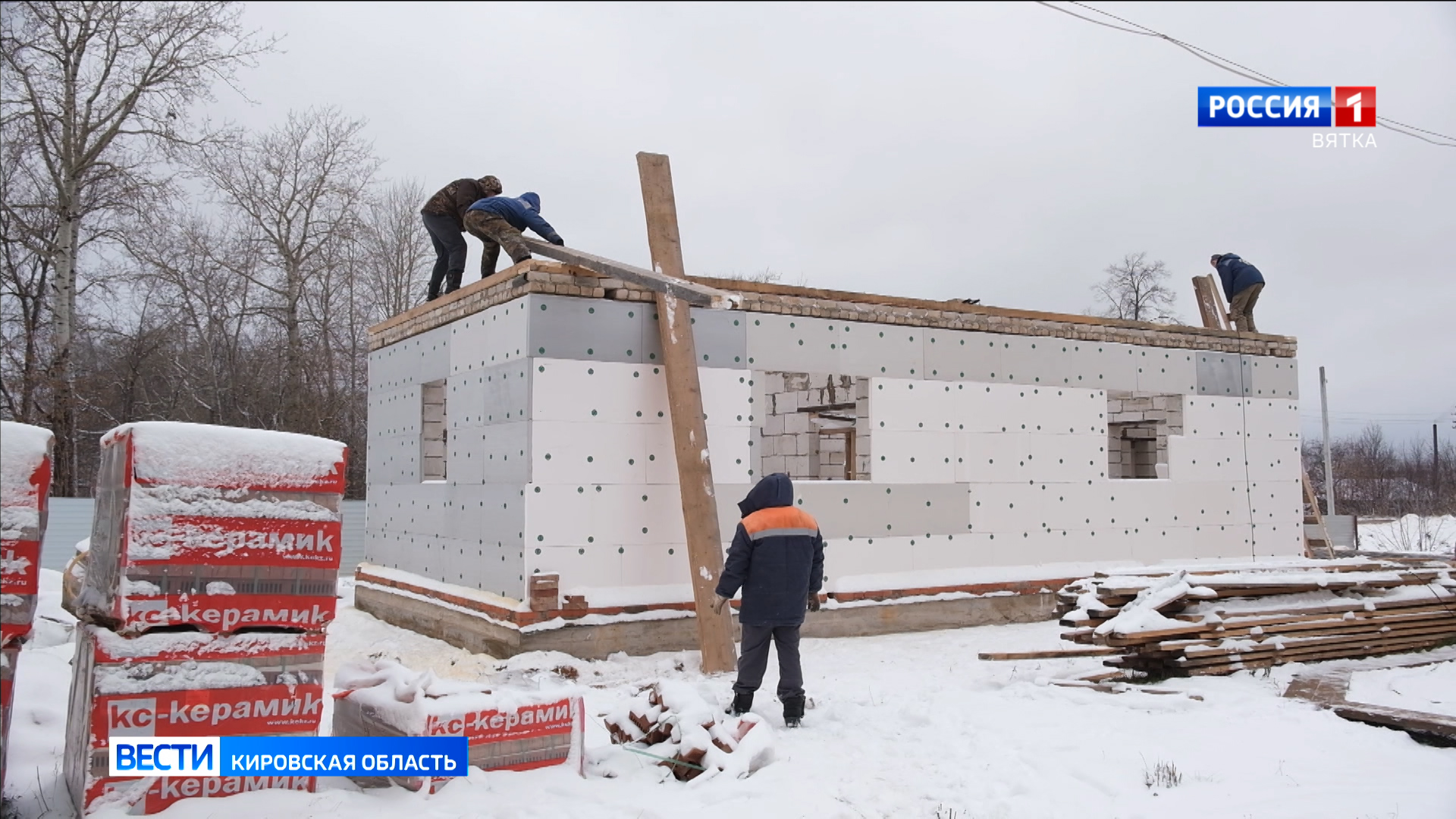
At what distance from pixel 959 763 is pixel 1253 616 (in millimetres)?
4129

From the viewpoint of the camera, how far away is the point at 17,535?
3887 mm

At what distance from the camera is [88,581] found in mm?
4637

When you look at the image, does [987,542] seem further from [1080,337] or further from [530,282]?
[530,282]

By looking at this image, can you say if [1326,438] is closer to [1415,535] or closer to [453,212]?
[1415,535]

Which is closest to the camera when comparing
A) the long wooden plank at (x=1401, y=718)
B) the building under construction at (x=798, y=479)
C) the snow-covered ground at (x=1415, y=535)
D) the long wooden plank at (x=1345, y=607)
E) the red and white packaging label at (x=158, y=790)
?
the red and white packaging label at (x=158, y=790)

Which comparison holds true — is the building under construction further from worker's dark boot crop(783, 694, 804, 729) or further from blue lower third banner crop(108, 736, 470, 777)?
blue lower third banner crop(108, 736, 470, 777)

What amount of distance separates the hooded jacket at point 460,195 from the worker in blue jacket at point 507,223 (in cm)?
65

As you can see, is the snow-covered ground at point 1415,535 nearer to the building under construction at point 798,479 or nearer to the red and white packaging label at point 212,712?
the building under construction at point 798,479

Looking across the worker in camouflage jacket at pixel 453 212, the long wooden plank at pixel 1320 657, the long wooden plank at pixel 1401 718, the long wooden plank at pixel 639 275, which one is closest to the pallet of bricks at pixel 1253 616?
the long wooden plank at pixel 1320 657

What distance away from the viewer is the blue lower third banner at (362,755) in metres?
4.50

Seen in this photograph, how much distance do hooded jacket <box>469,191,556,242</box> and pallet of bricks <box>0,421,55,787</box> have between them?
5980 millimetres

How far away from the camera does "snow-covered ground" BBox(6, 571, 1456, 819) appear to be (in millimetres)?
4789

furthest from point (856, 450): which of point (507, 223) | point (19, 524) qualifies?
point (19, 524)

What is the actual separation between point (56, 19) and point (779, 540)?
→ 1910 centimetres
